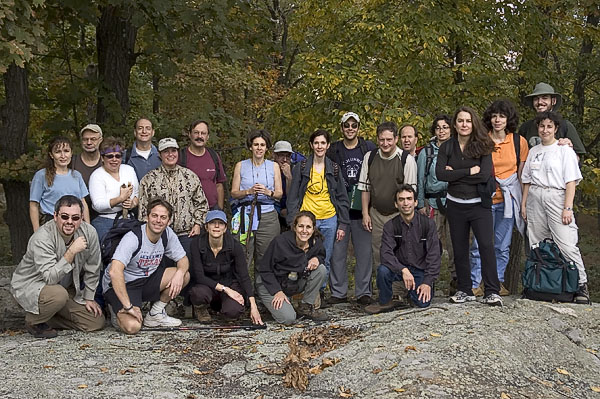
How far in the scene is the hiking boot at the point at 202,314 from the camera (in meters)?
7.06

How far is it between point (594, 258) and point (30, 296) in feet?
63.2

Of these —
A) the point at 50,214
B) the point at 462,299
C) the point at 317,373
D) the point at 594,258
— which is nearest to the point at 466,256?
the point at 462,299

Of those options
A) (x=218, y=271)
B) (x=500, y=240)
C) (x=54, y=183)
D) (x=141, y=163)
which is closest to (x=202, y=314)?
(x=218, y=271)

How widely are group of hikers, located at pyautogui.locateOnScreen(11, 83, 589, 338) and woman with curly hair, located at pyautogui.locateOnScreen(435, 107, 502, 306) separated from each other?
15 millimetres

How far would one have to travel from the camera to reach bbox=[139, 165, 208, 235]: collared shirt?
22.9 ft

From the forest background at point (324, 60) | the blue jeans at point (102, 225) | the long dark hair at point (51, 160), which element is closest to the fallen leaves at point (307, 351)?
the blue jeans at point (102, 225)

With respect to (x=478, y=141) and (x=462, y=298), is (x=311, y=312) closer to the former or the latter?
(x=462, y=298)

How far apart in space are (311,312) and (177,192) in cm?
192

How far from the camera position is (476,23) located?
435 inches

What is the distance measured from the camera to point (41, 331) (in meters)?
6.65

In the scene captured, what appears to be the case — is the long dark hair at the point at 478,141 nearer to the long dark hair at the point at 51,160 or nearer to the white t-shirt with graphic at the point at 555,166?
the white t-shirt with graphic at the point at 555,166

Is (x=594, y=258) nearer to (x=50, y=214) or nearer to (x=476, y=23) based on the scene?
(x=476, y=23)

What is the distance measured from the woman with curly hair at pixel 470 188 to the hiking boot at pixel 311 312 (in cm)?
155

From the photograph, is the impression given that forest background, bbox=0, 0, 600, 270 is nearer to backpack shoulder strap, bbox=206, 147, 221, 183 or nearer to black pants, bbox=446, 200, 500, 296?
backpack shoulder strap, bbox=206, 147, 221, 183
